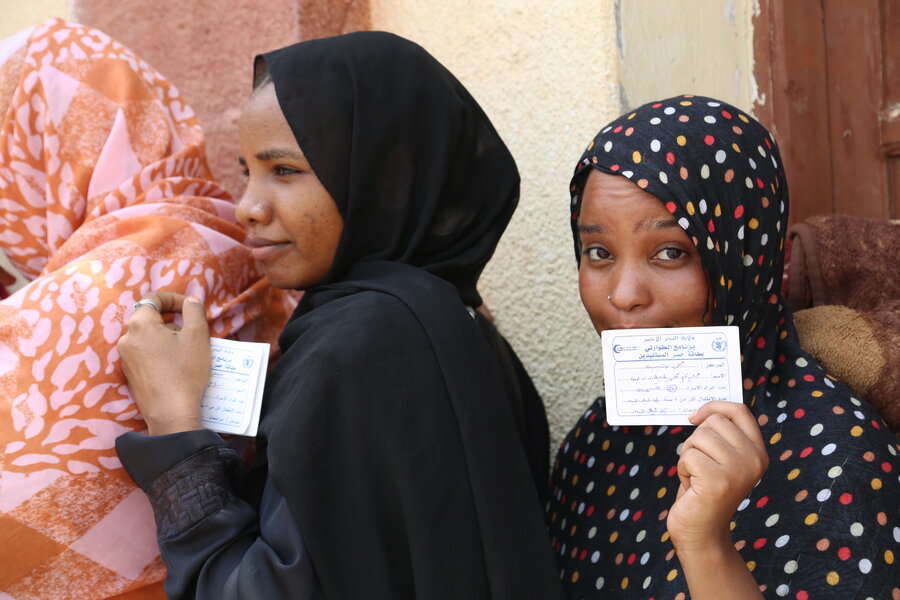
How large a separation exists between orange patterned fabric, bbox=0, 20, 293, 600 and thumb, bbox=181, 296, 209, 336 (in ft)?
0.21

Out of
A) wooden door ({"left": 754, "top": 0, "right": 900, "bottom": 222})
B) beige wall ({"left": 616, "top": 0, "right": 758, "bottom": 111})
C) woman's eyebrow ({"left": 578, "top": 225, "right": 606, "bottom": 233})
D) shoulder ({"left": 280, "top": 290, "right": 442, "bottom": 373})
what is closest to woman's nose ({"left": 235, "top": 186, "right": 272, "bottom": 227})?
shoulder ({"left": 280, "top": 290, "right": 442, "bottom": 373})

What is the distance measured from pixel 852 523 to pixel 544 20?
1.60 meters

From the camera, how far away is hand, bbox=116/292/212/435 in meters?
1.59

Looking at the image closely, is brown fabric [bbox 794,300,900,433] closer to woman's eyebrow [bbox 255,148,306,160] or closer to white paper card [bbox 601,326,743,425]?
white paper card [bbox 601,326,743,425]

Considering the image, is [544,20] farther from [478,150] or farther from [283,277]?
[283,277]

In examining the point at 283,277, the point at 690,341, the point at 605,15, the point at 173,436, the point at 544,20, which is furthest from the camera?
the point at 544,20

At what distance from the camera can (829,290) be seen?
190 cm

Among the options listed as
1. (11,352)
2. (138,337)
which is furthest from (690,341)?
(11,352)

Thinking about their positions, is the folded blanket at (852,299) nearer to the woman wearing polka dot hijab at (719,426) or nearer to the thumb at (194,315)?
the woman wearing polka dot hijab at (719,426)

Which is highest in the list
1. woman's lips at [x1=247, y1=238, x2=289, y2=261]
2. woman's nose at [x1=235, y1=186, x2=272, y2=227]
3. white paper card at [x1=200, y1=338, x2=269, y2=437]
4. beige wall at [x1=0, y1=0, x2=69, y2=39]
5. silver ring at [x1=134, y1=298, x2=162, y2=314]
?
beige wall at [x1=0, y1=0, x2=69, y2=39]

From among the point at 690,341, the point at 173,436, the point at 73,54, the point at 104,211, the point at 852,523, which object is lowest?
the point at 852,523

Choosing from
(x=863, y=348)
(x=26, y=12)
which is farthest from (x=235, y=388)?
(x=26, y=12)

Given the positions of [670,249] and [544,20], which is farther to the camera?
[544,20]

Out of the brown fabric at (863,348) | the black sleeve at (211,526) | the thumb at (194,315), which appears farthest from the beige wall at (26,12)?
the brown fabric at (863,348)
